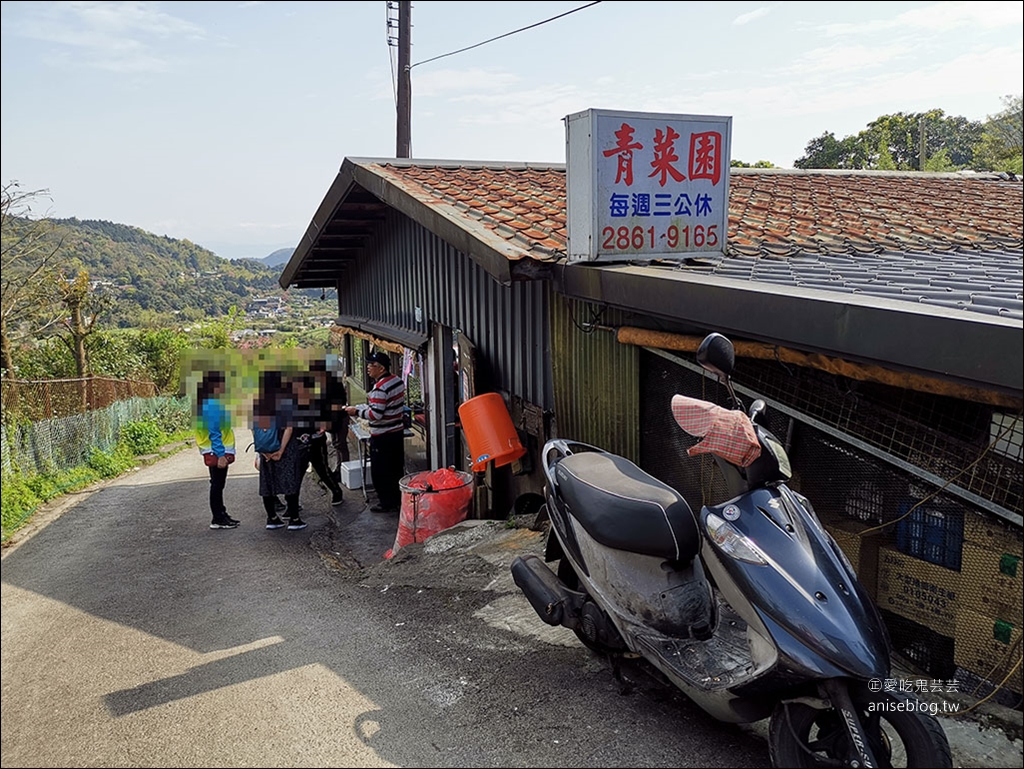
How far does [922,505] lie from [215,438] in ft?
18.0

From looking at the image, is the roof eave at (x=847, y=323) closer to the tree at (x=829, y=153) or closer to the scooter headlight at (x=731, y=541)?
the scooter headlight at (x=731, y=541)

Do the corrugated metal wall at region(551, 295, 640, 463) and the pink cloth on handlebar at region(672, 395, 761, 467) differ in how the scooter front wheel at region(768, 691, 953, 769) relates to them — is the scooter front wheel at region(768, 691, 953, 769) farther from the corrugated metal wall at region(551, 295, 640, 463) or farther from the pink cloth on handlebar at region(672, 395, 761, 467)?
the corrugated metal wall at region(551, 295, 640, 463)

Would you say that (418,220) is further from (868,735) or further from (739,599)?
(868,735)

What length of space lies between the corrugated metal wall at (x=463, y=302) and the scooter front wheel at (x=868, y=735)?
12.6ft

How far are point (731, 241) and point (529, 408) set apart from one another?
222 centimetres

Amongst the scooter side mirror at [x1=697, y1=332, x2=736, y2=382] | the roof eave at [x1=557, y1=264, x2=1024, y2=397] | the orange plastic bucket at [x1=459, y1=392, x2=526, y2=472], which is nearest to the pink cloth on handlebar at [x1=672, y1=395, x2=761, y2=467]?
the scooter side mirror at [x1=697, y1=332, x2=736, y2=382]

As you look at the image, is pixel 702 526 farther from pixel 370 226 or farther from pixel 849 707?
pixel 370 226

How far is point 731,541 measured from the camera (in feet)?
10.3

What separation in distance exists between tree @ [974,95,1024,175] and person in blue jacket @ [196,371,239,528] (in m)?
22.5

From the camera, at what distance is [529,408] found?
22.7 feet

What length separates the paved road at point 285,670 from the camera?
221 cm

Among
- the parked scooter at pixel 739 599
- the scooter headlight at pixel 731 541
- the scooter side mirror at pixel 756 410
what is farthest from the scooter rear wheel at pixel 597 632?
the scooter side mirror at pixel 756 410

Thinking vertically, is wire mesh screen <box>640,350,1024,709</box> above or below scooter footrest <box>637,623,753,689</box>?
above

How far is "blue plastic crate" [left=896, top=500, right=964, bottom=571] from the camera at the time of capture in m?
3.73
